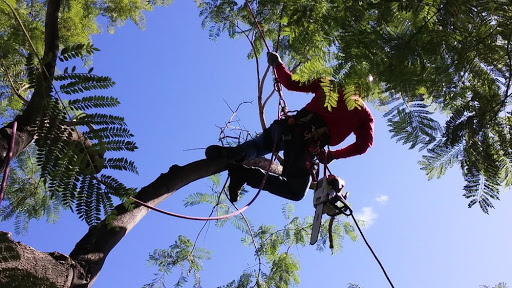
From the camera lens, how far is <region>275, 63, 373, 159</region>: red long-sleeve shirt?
11.8 feet

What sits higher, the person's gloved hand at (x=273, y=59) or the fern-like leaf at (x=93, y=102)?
the person's gloved hand at (x=273, y=59)

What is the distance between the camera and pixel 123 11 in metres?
→ 6.04

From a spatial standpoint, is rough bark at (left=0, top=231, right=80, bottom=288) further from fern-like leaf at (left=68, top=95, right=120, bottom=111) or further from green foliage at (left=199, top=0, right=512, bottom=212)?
green foliage at (left=199, top=0, right=512, bottom=212)

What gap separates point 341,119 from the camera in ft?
11.8

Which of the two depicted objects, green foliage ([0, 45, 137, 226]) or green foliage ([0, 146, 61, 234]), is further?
green foliage ([0, 146, 61, 234])

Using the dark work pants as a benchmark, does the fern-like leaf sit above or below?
below

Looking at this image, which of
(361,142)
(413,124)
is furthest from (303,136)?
(413,124)

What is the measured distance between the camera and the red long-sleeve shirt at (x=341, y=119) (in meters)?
3.61

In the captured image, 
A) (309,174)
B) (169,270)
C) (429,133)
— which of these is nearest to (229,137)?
(309,174)

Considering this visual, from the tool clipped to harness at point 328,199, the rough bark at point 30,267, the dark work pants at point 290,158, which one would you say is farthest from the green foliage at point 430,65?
the rough bark at point 30,267

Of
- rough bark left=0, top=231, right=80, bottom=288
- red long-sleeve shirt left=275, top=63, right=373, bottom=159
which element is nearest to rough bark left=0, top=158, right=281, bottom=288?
rough bark left=0, top=231, right=80, bottom=288

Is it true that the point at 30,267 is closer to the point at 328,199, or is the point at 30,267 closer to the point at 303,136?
the point at 328,199

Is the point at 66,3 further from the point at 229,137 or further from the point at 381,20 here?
the point at 381,20

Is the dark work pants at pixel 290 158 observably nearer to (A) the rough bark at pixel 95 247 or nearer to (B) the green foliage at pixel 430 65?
(A) the rough bark at pixel 95 247
